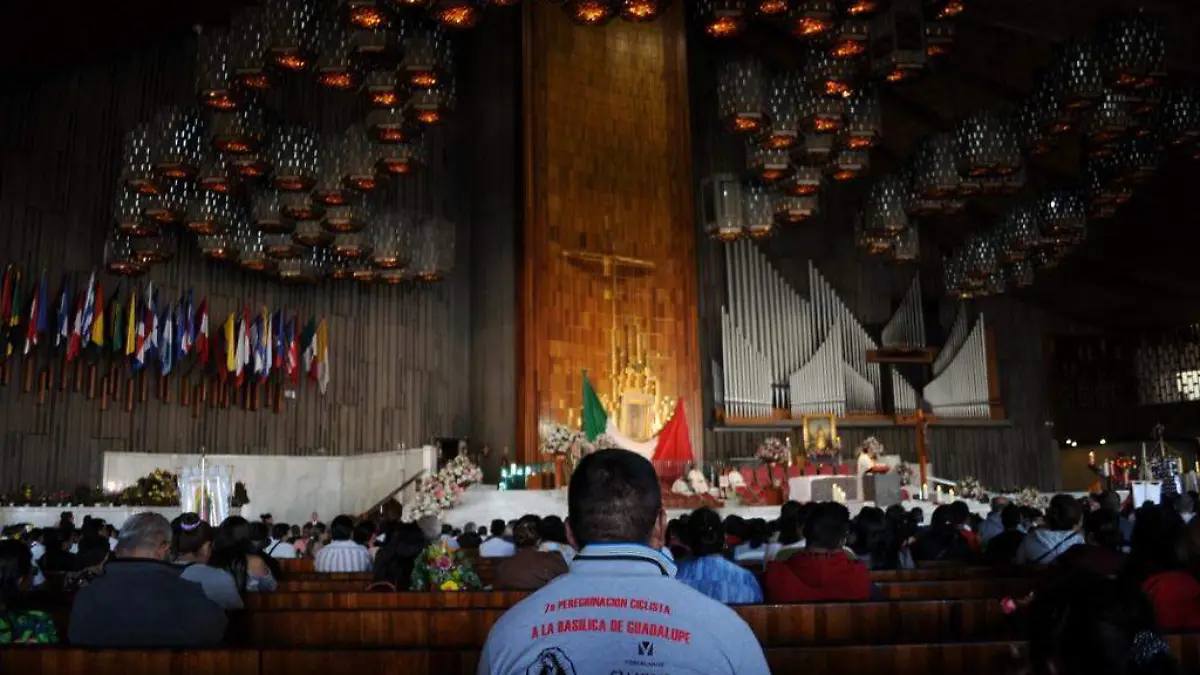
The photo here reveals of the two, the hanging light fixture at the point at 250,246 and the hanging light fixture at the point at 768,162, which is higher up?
the hanging light fixture at the point at 768,162

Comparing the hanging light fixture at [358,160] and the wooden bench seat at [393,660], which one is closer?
the wooden bench seat at [393,660]

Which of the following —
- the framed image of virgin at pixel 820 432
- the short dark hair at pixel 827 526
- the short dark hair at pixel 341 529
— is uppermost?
the framed image of virgin at pixel 820 432

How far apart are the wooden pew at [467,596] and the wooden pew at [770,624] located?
0.97ft

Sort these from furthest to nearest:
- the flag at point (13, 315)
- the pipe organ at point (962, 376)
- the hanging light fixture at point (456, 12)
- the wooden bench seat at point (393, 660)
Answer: the pipe organ at point (962, 376)
the flag at point (13, 315)
the hanging light fixture at point (456, 12)
the wooden bench seat at point (393, 660)

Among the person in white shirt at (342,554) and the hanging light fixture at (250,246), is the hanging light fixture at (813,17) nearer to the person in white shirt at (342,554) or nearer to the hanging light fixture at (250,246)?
the person in white shirt at (342,554)

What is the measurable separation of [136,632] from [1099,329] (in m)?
20.6

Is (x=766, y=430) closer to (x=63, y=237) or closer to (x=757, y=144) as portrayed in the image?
(x=757, y=144)

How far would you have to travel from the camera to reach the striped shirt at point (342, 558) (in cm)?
700

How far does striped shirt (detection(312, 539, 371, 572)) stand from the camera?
7.00 metres

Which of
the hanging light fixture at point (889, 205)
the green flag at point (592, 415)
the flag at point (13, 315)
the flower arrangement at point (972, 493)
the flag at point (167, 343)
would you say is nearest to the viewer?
the flag at point (13, 315)

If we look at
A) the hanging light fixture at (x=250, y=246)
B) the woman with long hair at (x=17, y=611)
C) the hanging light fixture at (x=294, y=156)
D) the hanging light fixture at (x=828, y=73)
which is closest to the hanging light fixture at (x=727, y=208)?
the hanging light fixture at (x=828, y=73)

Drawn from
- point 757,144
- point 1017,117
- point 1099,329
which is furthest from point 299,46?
point 1099,329

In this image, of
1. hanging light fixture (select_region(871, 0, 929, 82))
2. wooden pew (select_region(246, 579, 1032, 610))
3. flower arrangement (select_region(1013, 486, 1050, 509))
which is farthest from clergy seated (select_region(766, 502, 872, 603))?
flower arrangement (select_region(1013, 486, 1050, 509))

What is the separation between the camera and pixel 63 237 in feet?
45.4
